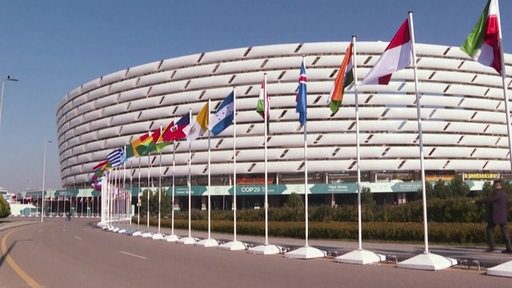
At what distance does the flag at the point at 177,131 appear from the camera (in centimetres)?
2581

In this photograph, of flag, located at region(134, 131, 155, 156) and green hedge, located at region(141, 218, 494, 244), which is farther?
flag, located at region(134, 131, 155, 156)

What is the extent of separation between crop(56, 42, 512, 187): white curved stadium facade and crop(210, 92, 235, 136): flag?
191ft

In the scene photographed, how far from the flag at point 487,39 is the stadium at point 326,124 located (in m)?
62.3

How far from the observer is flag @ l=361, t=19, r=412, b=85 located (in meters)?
13.3

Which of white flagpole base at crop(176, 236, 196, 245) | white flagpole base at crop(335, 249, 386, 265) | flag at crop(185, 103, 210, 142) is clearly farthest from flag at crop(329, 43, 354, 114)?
white flagpole base at crop(176, 236, 196, 245)

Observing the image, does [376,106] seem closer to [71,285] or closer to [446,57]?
[446,57]

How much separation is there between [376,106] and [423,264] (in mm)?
73820

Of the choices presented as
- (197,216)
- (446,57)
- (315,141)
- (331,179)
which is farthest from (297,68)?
(197,216)

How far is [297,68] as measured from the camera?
85250 millimetres

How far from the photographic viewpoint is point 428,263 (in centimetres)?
1130

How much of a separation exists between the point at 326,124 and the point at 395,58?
68.3 metres

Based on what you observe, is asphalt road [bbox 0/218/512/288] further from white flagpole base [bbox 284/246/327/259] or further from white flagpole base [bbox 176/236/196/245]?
white flagpole base [bbox 176/236/196/245]

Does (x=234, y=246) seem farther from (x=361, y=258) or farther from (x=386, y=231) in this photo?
(x=361, y=258)

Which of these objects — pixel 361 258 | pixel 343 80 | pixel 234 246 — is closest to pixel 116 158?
pixel 234 246
